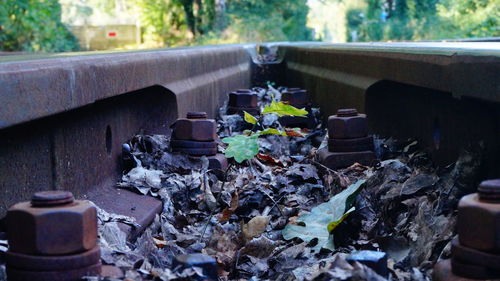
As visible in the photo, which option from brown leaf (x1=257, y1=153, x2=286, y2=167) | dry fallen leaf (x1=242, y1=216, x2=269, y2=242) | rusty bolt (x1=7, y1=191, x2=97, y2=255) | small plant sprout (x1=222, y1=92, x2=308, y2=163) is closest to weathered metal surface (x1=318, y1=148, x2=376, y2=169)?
small plant sprout (x1=222, y1=92, x2=308, y2=163)

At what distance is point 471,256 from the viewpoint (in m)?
1.80

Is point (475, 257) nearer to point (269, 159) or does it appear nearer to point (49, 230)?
point (49, 230)

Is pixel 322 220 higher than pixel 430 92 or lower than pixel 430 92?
lower

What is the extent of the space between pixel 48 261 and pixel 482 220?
3.16ft

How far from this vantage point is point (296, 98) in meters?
6.36

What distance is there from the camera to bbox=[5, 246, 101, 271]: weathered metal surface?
5.74 ft

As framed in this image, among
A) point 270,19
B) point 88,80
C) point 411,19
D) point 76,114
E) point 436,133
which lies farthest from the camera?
point 411,19

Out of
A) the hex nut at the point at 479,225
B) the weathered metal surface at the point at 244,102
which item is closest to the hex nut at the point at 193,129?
the hex nut at the point at 479,225

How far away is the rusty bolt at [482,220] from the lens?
5.78 feet

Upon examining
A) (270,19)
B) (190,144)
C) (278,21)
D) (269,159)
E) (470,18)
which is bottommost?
(278,21)

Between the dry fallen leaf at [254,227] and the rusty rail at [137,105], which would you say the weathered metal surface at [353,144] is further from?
the dry fallen leaf at [254,227]

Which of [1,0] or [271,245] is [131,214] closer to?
[271,245]

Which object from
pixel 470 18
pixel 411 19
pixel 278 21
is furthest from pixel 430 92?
pixel 411 19

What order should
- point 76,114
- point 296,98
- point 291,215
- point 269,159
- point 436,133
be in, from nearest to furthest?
point 76,114
point 291,215
point 436,133
point 269,159
point 296,98
